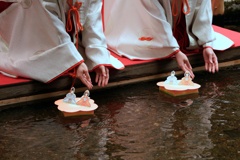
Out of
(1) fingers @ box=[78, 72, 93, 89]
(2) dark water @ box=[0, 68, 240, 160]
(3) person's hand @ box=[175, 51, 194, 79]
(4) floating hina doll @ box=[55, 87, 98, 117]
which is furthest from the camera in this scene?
(3) person's hand @ box=[175, 51, 194, 79]

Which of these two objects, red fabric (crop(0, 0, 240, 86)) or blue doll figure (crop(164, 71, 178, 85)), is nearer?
red fabric (crop(0, 0, 240, 86))

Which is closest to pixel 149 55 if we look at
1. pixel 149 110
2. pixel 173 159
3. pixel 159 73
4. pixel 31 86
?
pixel 159 73

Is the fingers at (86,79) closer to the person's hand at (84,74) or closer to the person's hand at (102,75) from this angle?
the person's hand at (84,74)

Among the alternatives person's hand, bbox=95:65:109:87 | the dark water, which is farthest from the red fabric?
person's hand, bbox=95:65:109:87

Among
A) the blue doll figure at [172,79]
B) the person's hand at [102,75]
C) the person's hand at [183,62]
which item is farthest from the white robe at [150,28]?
the person's hand at [102,75]

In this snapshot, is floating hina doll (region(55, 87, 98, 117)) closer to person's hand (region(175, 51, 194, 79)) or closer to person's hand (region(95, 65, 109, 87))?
person's hand (region(95, 65, 109, 87))

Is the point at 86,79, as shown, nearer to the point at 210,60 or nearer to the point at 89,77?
the point at 89,77

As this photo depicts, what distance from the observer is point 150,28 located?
421 centimetres

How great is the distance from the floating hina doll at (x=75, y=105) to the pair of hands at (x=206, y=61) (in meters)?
0.85

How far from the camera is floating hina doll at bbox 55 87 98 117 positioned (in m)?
3.48

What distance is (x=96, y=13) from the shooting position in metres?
3.89

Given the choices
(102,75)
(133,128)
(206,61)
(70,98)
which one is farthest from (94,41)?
(206,61)

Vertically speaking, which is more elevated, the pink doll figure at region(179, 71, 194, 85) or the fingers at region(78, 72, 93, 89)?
the fingers at region(78, 72, 93, 89)

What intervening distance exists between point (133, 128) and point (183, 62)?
960mm
